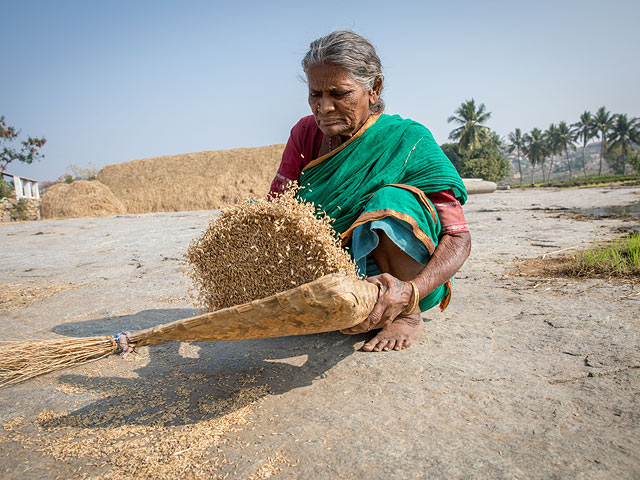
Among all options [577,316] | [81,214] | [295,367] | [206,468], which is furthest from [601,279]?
[81,214]

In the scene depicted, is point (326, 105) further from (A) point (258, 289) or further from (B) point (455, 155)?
(B) point (455, 155)

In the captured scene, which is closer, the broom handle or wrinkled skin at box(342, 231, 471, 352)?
the broom handle

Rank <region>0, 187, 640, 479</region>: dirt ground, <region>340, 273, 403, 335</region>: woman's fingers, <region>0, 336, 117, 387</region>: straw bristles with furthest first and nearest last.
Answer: <region>0, 336, 117, 387</region>: straw bristles → <region>340, 273, 403, 335</region>: woman's fingers → <region>0, 187, 640, 479</region>: dirt ground

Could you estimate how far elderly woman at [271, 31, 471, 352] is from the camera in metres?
1.98

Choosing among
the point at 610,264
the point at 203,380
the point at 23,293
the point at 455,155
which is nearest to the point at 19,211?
the point at 23,293

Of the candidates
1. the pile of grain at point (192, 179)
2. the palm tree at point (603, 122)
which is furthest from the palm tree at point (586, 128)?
the pile of grain at point (192, 179)

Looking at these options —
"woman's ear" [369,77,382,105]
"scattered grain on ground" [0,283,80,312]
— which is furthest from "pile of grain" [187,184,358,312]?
"scattered grain on ground" [0,283,80,312]

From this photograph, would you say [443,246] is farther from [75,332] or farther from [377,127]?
[75,332]

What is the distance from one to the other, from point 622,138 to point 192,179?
61.3m

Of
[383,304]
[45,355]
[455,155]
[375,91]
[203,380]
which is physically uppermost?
[455,155]

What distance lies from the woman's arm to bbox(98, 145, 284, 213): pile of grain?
18.0 meters

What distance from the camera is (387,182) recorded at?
7.02ft

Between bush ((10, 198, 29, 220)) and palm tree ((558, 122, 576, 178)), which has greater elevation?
palm tree ((558, 122, 576, 178))

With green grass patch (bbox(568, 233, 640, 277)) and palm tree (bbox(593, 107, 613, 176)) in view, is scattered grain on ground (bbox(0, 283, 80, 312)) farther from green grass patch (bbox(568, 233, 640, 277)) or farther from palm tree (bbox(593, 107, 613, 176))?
palm tree (bbox(593, 107, 613, 176))
